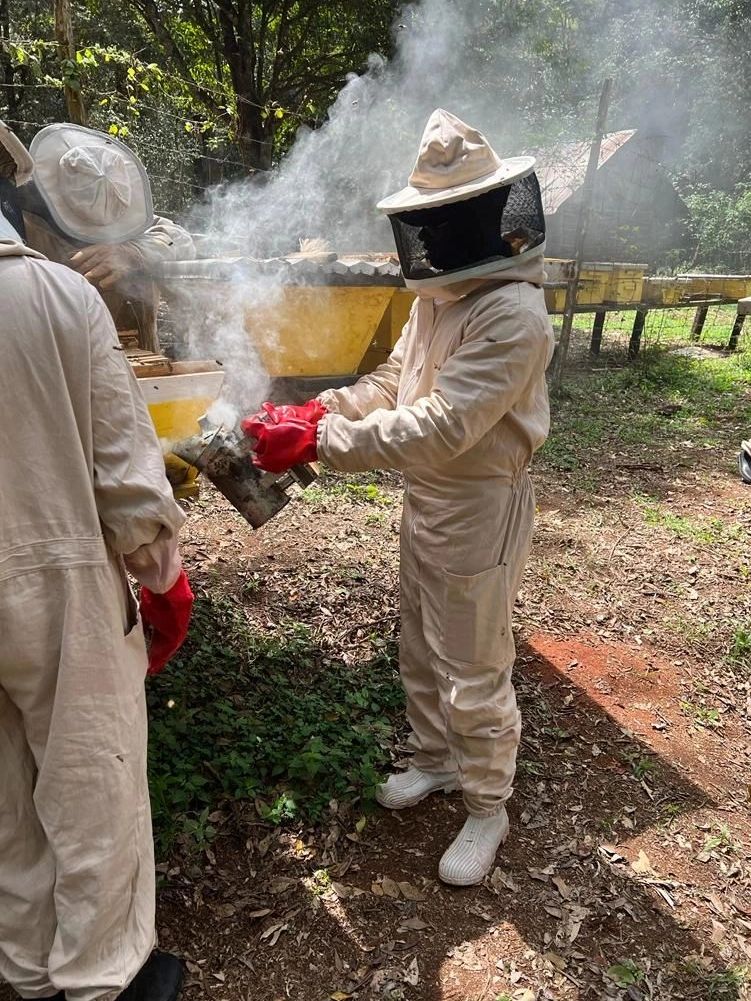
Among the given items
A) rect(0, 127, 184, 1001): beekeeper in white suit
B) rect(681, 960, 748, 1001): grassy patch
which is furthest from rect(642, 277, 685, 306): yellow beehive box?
rect(0, 127, 184, 1001): beekeeper in white suit

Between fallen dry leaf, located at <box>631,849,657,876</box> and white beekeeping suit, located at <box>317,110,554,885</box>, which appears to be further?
fallen dry leaf, located at <box>631,849,657,876</box>

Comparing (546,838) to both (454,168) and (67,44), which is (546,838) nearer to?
(454,168)

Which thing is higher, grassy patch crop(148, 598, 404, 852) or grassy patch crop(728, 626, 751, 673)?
grassy patch crop(148, 598, 404, 852)

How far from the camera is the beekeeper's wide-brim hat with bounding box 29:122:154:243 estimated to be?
9.01 ft

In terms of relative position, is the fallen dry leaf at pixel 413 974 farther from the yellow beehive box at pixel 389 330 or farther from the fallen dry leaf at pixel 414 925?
the yellow beehive box at pixel 389 330

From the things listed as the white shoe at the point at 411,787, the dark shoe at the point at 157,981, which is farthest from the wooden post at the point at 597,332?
the dark shoe at the point at 157,981

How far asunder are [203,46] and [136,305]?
14194mm

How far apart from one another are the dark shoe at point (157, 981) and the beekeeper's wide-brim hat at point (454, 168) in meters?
2.19

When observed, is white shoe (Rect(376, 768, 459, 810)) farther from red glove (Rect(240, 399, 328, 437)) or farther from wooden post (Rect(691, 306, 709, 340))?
wooden post (Rect(691, 306, 709, 340))

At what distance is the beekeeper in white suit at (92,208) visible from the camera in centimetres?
277

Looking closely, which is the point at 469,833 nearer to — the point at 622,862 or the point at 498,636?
the point at 622,862

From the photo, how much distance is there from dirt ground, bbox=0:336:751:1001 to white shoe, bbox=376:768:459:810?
0.05 meters

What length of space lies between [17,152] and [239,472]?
1013mm

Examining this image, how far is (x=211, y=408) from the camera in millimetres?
2500
